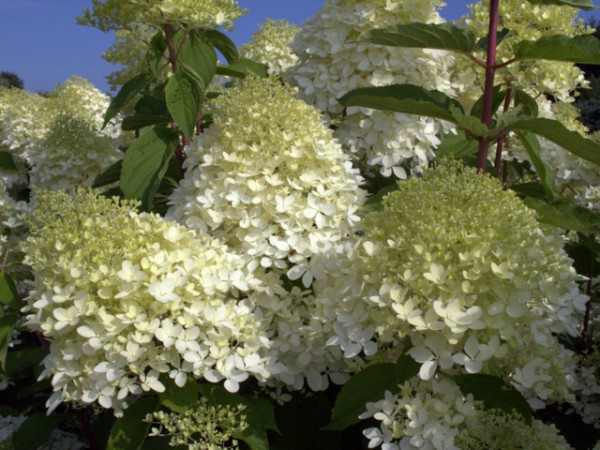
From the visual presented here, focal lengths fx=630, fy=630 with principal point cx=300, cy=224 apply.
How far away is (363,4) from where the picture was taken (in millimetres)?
2197

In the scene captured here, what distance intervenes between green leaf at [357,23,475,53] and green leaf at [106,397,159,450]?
1.08 meters

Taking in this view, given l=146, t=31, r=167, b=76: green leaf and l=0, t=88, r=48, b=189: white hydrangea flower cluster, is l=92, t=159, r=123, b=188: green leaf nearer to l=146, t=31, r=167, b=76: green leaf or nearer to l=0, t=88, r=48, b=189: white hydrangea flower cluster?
l=146, t=31, r=167, b=76: green leaf

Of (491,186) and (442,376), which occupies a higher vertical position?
(491,186)

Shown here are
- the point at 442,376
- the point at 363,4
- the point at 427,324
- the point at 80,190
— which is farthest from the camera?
the point at 363,4

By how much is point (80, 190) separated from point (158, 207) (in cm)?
81

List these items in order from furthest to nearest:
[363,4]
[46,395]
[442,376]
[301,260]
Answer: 1. [46,395]
2. [363,4]
3. [301,260]
4. [442,376]

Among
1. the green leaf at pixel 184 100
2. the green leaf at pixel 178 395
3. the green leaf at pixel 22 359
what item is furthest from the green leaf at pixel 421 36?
the green leaf at pixel 22 359

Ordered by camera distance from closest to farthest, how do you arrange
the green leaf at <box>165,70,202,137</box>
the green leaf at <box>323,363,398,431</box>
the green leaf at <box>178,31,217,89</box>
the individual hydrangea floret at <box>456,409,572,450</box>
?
the individual hydrangea floret at <box>456,409,572,450</box> < the green leaf at <box>323,363,398,431</box> < the green leaf at <box>165,70,202,137</box> < the green leaf at <box>178,31,217,89</box>

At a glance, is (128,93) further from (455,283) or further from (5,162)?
(5,162)

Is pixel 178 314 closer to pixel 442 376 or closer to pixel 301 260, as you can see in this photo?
pixel 301 260

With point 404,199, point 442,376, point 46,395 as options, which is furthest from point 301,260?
point 46,395

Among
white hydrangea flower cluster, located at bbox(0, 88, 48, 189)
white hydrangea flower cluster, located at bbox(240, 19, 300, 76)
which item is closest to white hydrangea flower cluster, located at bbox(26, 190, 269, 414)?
white hydrangea flower cluster, located at bbox(240, 19, 300, 76)

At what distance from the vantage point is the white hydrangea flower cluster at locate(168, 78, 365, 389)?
160 cm

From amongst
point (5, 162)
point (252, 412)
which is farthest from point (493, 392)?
point (5, 162)
